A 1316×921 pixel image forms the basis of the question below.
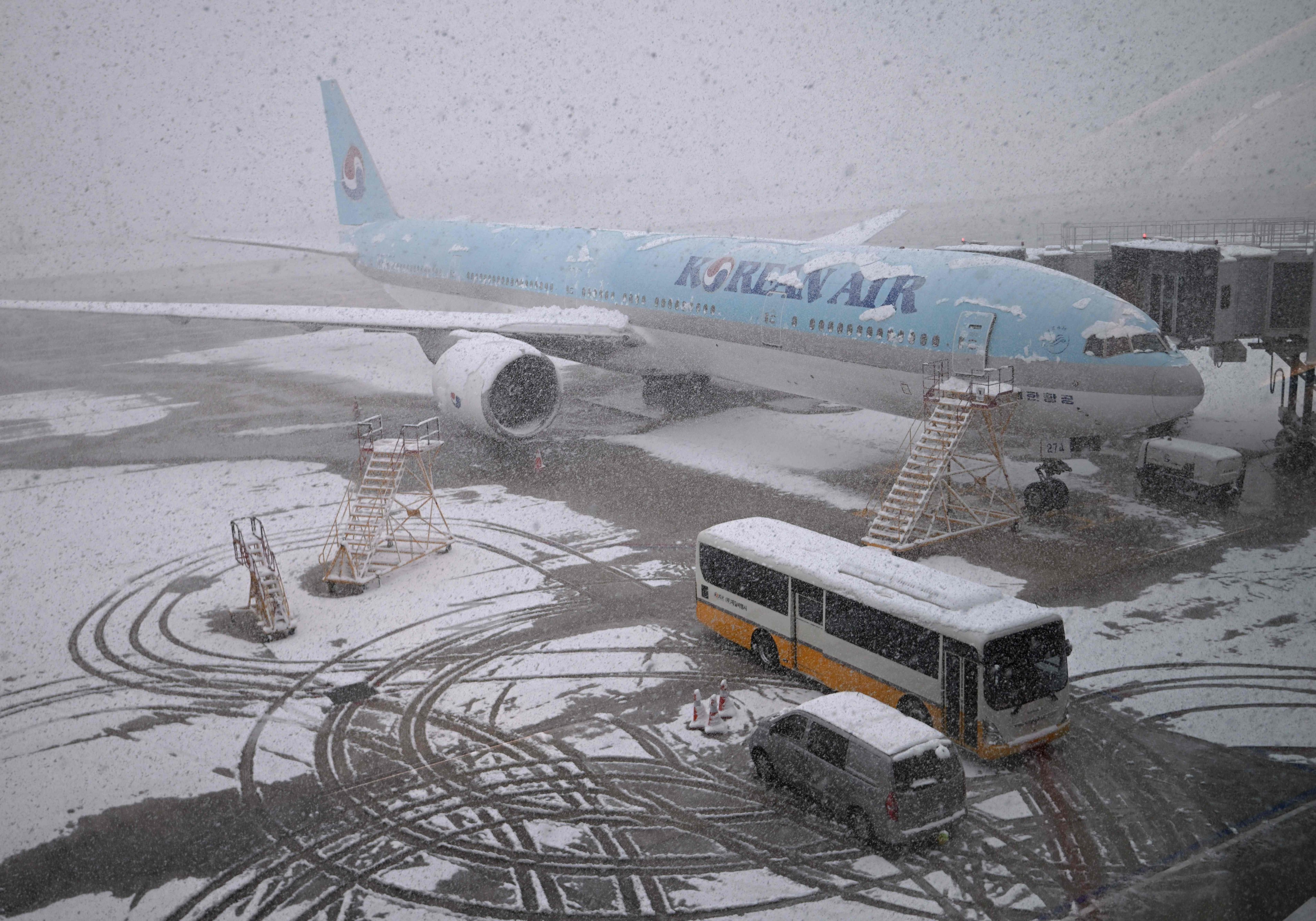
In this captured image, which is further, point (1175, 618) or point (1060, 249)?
point (1060, 249)

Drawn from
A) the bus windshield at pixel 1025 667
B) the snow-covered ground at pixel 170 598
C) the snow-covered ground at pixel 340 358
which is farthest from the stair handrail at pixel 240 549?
the snow-covered ground at pixel 340 358

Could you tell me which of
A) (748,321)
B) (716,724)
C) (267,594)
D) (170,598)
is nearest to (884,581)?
(716,724)

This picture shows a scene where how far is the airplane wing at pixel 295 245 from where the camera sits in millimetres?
39906

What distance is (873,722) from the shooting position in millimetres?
11414

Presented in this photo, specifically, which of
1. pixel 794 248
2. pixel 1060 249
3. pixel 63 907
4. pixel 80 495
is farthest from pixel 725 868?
pixel 1060 249

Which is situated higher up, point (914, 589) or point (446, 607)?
point (914, 589)

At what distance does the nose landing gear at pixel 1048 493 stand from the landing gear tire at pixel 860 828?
11.5m

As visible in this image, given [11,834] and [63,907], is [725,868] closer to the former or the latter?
[63,907]

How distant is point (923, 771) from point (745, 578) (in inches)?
202

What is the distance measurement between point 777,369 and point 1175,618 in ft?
34.9

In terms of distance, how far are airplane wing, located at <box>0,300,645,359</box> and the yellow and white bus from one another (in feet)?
41.7

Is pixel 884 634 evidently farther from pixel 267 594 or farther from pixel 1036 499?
pixel 267 594

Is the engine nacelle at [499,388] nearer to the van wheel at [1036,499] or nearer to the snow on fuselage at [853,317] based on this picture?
the snow on fuselage at [853,317]

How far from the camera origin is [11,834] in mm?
11969
